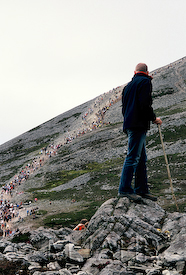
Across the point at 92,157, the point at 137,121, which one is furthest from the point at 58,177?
the point at 137,121

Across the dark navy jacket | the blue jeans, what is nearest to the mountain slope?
the blue jeans

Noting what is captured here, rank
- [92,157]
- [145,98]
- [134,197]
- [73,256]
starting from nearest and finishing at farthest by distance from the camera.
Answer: [73,256]
[145,98]
[134,197]
[92,157]

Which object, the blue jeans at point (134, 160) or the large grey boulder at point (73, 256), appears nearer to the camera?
the large grey boulder at point (73, 256)

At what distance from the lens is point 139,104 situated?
944cm

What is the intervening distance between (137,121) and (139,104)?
2.16 ft

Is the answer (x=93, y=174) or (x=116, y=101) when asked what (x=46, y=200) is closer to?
(x=93, y=174)

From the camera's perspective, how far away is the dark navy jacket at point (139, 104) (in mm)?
9328

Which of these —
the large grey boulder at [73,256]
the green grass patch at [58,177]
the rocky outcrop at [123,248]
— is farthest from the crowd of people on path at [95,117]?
the large grey boulder at [73,256]

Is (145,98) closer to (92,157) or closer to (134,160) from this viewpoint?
(134,160)

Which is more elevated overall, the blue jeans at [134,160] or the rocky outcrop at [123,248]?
the blue jeans at [134,160]

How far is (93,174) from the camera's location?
195ft

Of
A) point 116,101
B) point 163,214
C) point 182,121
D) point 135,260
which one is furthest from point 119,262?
point 116,101

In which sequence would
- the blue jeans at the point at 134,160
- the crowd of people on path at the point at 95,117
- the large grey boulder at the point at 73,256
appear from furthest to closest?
the crowd of people on path at the point at 95,117, the blue jeans at the point at 134,160, the large grey boulder at the point at 73,256

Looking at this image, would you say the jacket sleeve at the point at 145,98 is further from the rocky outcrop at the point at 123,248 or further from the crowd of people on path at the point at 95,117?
the crowd of people on path at the point at 95,117
